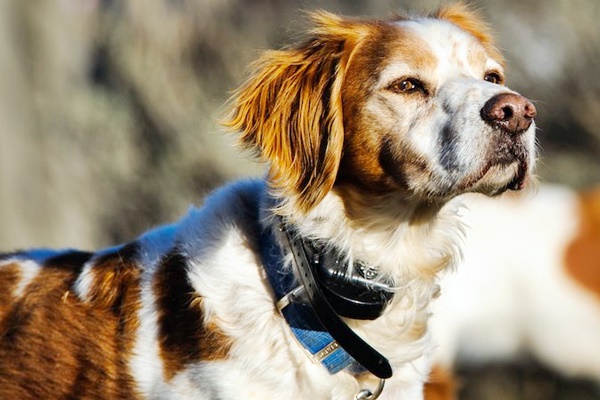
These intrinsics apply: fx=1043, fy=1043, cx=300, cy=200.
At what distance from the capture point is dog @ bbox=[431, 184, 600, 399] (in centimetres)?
515

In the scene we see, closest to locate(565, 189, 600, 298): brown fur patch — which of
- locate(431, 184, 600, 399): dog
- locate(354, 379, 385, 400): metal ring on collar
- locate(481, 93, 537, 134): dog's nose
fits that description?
locate(431, 184, 600, 399): dog

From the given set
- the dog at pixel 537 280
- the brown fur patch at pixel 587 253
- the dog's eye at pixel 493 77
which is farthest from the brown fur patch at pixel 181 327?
the brown fur patch at pixel 587 253

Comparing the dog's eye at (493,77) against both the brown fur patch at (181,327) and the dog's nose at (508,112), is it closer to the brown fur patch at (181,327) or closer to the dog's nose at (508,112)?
the dog's nose at (508,112)

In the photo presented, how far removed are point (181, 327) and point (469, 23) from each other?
1394 millimetres

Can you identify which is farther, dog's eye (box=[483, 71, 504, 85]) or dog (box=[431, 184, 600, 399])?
dog (box=[431, 184, 600, 399])

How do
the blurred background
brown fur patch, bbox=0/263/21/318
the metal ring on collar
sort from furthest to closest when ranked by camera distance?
1. the blurred background
2. brown fur patch, bbox=0/263/21/318
3. the metal ring on collar

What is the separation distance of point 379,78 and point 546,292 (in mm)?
2796

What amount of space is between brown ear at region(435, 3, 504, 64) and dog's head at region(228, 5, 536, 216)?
0.82 feet

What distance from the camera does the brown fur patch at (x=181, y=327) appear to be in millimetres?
2848

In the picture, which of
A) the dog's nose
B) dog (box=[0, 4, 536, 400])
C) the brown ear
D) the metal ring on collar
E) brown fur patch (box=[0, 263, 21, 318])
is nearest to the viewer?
the dog's nose

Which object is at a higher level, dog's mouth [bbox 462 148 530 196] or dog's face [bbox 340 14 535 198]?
dog's face [bbox 340 14 535 198]

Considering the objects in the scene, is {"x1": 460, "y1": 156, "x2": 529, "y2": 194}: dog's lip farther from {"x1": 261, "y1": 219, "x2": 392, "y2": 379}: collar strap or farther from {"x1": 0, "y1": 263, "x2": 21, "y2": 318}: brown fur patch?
{"x1": 0, "y1": 263, "x2": 21, "y2": 318}: brown fur patch

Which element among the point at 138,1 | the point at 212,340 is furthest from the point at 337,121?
the point at 138,1

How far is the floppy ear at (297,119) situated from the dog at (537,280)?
7.41 feet
